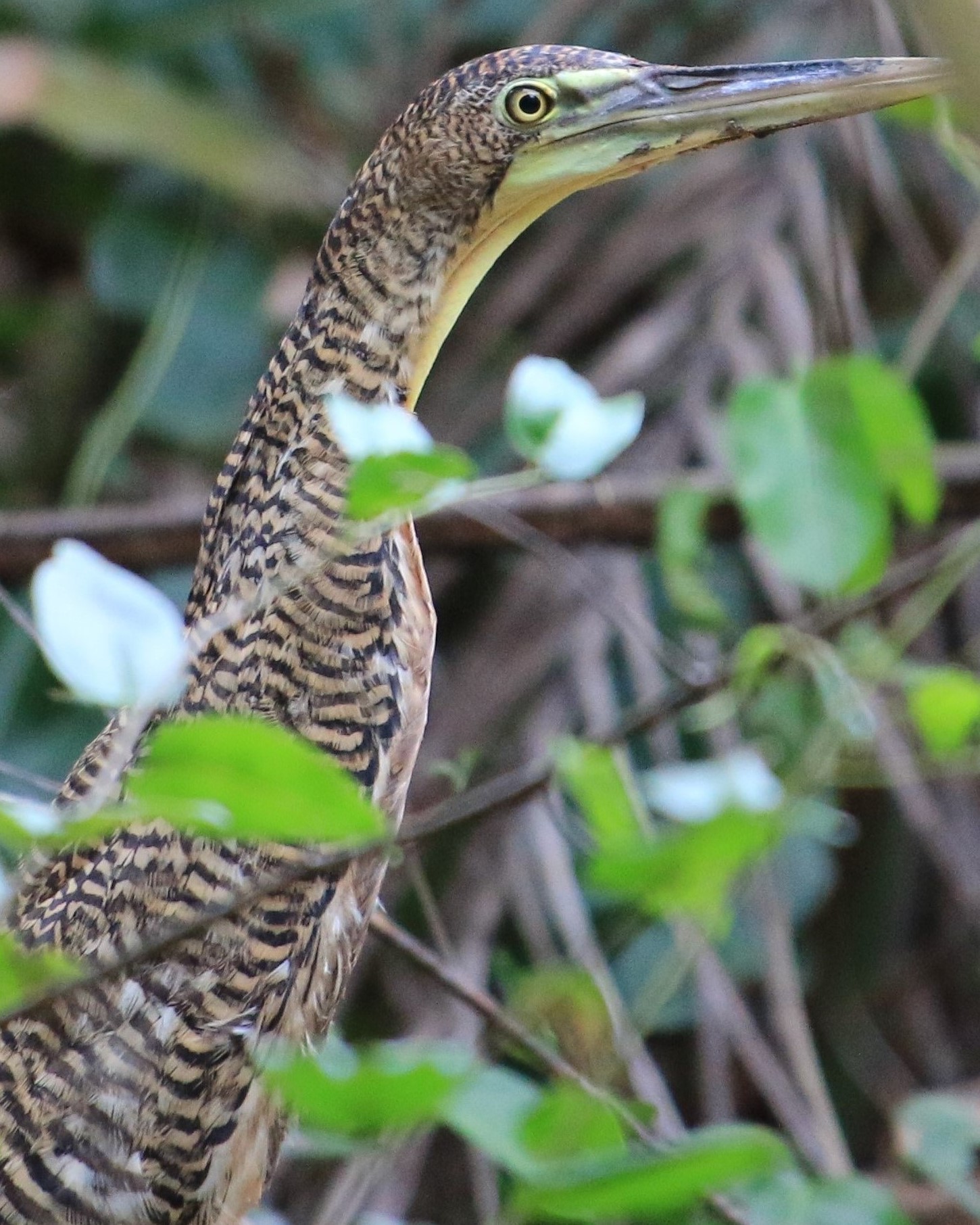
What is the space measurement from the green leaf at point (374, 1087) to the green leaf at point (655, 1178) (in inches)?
2.0

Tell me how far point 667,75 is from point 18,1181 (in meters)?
0.90

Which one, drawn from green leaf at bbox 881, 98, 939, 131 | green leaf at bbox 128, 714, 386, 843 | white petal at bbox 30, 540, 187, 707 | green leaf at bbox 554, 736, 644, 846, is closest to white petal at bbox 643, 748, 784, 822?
green leaf at bbox 554, 736, 644, 846

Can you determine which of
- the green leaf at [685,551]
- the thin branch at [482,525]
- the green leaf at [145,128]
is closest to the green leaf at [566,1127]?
the green leaf at [685,551]

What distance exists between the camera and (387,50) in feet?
9.16

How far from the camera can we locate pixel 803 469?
145 cm

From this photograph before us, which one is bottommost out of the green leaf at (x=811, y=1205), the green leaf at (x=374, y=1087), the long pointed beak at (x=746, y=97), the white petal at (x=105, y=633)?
the green leaf at (x=811, y=1205)

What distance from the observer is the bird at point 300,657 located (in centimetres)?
118

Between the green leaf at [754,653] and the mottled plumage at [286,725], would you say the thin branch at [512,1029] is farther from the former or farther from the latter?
the green leaf at [754,653]

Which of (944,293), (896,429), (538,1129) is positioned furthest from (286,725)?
(944,293)

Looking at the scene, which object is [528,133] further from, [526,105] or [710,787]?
[710,787]

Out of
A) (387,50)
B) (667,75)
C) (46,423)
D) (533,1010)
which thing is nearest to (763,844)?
(533,1010)

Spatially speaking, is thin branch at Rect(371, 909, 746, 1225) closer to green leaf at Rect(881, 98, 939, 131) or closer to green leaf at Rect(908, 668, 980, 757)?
green leaf at Rect(908, 668, 980, 757)

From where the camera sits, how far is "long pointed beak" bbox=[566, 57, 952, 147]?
1.20 metres

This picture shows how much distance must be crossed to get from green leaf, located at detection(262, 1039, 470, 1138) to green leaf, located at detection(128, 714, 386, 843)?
105 millimetres
